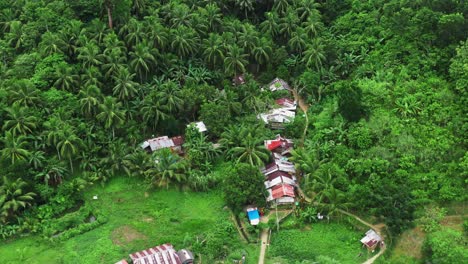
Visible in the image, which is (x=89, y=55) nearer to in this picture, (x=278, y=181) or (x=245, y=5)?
(x=245, y=5)

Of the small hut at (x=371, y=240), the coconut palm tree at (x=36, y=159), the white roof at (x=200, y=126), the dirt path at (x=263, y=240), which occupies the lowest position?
the small hut at (x=371, y=240)

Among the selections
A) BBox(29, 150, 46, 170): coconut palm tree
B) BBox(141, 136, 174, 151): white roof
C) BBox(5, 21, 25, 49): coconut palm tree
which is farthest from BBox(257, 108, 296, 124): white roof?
BBox(5, 21, 25, 49): coconut palm tree

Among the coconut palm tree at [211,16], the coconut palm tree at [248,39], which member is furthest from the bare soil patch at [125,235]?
the coconut palm tree at [211,16]

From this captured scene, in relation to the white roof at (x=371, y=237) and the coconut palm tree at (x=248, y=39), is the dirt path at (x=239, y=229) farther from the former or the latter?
the coconut palm tree at (x=248, y=39)

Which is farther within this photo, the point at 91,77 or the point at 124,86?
the point at 91,77

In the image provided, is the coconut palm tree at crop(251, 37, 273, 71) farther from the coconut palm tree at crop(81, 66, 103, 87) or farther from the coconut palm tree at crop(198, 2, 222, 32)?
the coconut palm tree at crop(81, 66, 103, 87)

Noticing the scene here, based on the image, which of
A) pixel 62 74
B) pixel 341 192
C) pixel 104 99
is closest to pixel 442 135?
pixel 341 192

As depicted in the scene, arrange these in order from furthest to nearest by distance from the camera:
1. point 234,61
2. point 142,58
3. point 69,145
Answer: point 234,61, point 142,58, point 69,145

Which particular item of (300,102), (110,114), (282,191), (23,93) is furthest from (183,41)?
(282,191)
